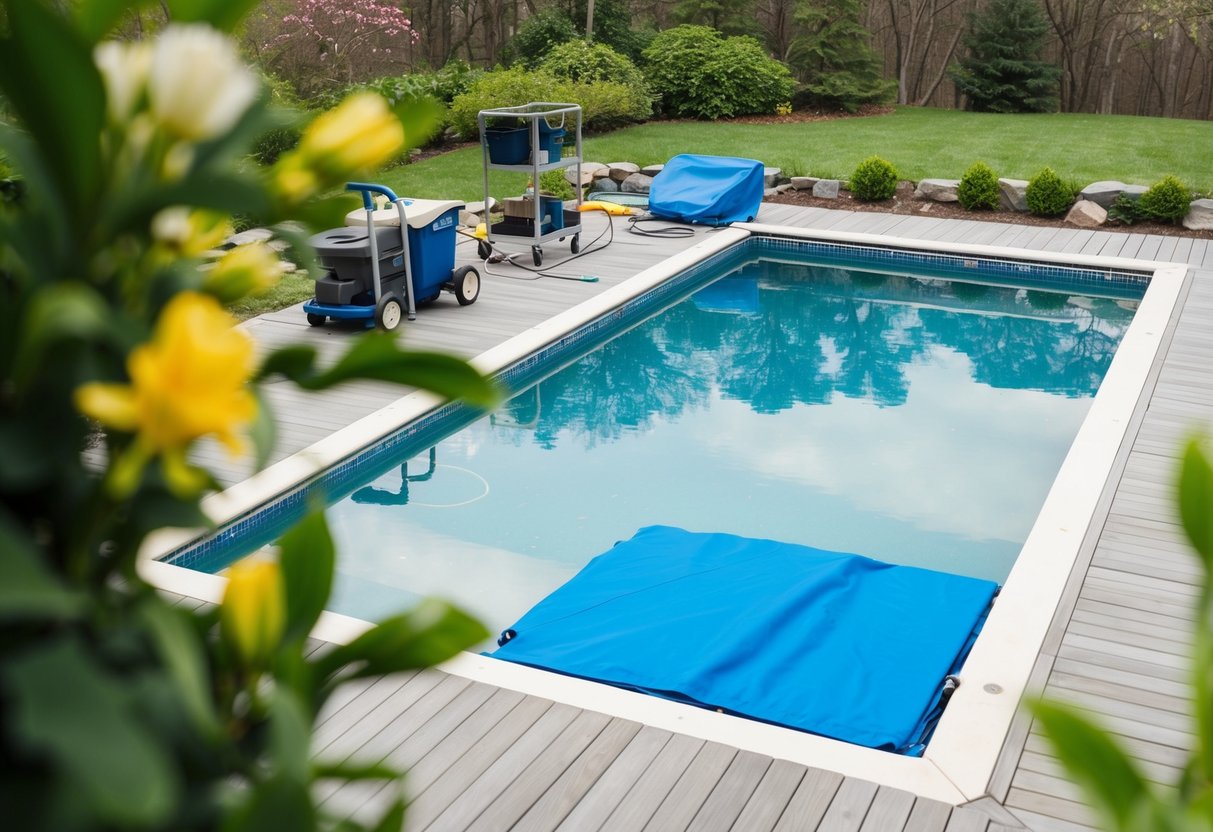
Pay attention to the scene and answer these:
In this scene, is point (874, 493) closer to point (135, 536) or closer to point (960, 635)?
point (960, 635)

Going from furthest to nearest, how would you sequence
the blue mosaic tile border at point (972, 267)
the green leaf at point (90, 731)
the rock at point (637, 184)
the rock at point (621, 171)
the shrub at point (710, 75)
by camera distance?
the shrub at point (710, 75), the rock at point (621, 171), the rock at point (637, 184), the blue mosaic tile border at point (972, 267), the green leaf at point (90, 731)

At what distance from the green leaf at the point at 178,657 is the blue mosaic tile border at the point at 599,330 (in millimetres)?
2357

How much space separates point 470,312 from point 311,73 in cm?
606

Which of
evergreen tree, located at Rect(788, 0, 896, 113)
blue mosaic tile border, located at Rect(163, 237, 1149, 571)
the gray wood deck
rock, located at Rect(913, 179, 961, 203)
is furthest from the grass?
evergreen tree, located at Rect(788, 0, 896, 113)

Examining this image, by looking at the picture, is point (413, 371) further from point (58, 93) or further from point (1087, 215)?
point (1087, 215)

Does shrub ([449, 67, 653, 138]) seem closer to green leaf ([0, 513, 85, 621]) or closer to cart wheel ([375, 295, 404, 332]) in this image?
cart wheel ([375, 295, 404, 332])

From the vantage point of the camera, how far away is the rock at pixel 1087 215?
9.86 m

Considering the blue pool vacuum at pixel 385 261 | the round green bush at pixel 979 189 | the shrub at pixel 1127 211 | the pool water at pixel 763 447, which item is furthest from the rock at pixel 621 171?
the blue pool vacuum at pixel 385 261

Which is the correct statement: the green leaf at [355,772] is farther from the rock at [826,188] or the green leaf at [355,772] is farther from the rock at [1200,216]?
the rock at [826,188]

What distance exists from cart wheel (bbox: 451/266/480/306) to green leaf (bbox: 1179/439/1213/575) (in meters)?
A: 6.82

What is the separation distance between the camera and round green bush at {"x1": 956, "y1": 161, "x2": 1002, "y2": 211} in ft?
33.8

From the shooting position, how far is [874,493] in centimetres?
549

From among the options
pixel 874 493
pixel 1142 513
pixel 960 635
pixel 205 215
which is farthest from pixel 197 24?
pixel 874 493

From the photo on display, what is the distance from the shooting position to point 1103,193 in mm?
9961
